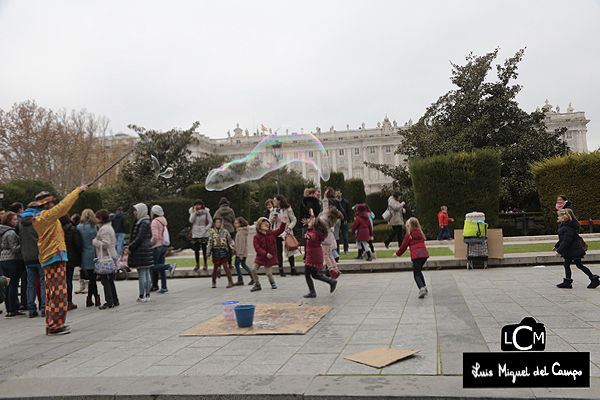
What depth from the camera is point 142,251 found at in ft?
29.3

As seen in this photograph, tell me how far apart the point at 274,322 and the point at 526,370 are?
11.3 ft

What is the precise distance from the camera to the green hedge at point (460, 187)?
18.5 meters

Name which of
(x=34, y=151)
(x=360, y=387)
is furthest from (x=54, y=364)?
(x=34, y=151)

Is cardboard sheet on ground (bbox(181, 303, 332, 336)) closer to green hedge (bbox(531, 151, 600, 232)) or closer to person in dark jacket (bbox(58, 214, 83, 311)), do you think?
person in dark jacket (bbox(58, 214, 83, 311))

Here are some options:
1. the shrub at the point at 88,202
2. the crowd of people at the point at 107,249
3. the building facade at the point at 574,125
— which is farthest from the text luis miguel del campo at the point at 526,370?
the building facade at the point at 574,125

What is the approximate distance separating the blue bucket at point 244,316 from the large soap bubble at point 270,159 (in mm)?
7259

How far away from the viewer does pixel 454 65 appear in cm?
2856

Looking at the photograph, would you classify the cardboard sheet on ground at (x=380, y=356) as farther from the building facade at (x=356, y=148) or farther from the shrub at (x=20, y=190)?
the building facade at (x=356, y=148)

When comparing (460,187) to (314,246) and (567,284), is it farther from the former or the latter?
(314,246)

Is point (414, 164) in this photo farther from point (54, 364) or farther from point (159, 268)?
point (54, 364)

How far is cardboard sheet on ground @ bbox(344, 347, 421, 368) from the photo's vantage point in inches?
167

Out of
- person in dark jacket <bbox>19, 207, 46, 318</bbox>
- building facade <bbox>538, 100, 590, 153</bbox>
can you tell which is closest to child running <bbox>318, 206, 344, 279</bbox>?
person in dark jacket <bbox>19, 207, 46, 318</bbox>

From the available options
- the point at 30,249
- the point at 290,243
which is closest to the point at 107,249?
the point at 30,249

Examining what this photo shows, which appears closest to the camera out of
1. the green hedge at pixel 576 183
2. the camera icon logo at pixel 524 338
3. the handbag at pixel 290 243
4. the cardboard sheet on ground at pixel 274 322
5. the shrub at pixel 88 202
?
the camera icon logo at pixel 524 338
